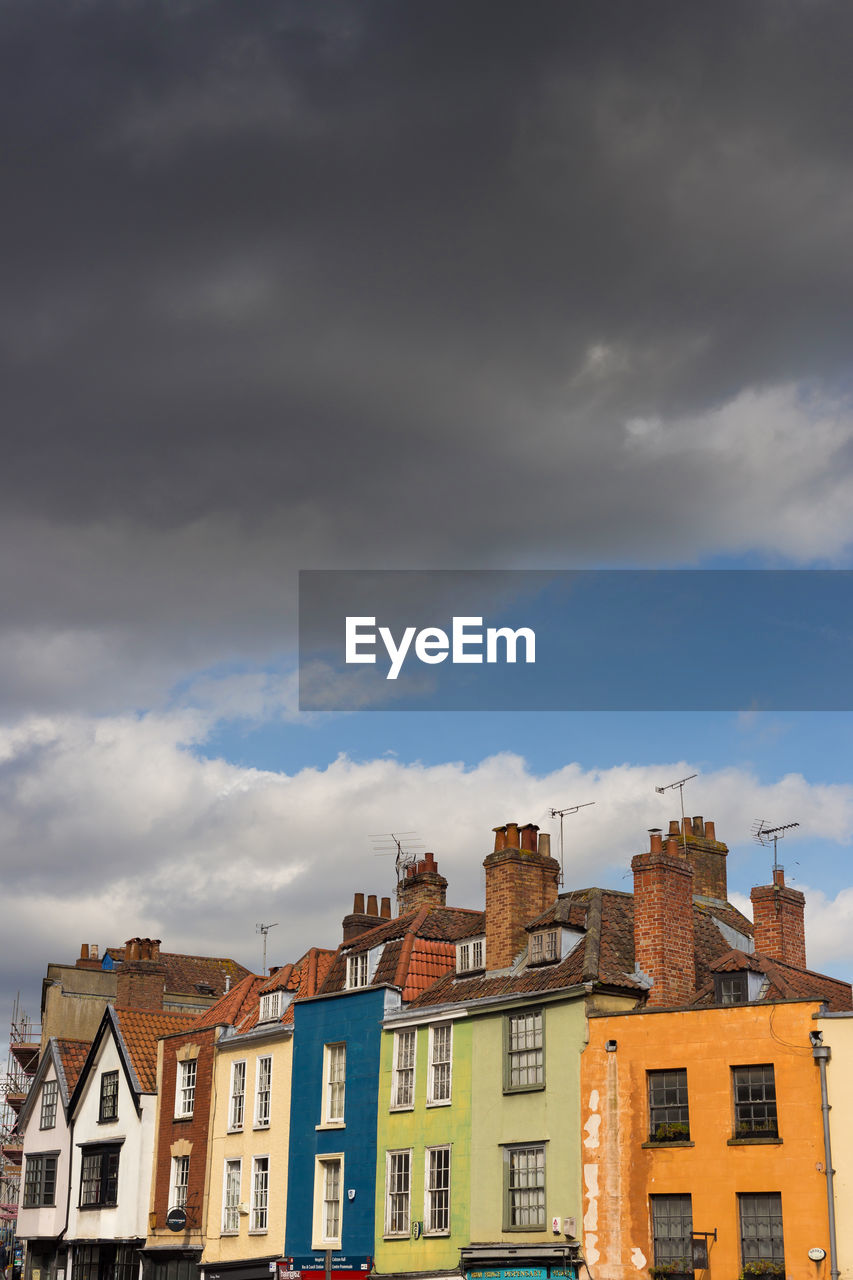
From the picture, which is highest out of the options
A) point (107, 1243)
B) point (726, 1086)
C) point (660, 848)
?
point (660, 848)

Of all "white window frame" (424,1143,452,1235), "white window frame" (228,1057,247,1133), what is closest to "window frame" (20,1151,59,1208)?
"white window frame" (228,1057,247,1133)

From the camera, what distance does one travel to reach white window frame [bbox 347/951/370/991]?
179 ft

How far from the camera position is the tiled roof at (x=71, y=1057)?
69.1 metres

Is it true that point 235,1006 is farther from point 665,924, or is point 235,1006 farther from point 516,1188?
point 665,924

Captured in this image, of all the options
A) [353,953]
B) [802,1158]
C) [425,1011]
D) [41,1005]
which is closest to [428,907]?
[353,953]

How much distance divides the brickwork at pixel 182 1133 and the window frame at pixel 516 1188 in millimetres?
17542

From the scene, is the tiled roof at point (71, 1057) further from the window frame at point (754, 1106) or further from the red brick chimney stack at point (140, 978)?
the window frame at point (754, 1106)

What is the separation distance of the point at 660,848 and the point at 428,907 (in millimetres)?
12880

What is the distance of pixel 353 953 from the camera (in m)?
55.5

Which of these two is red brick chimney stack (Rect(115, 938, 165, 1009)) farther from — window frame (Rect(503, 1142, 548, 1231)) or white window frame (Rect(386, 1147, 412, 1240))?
window frame (Rect(503, 1142, 548, 1231))

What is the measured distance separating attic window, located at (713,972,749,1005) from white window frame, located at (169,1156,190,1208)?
26146mm

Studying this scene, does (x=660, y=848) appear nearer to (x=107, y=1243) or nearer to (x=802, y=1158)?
(x=802, y=1158)

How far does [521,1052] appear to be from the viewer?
45406 millimetres

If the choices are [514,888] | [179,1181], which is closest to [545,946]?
[514,888]
